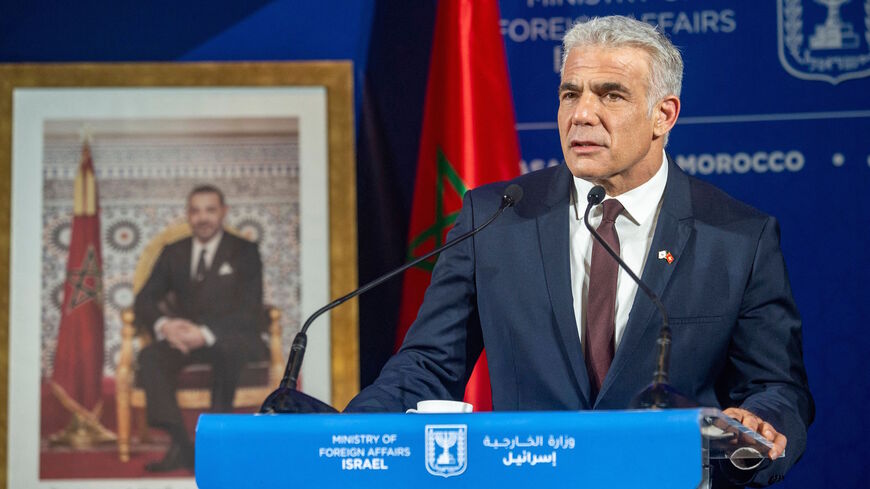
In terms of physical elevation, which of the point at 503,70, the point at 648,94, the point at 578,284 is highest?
the point at 503,70

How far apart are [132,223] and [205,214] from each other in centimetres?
24

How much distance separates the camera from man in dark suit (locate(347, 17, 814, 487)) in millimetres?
2230

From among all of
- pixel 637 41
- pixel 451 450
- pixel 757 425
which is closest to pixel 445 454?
pixel 451 450

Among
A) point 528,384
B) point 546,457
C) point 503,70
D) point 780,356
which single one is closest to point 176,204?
point 503,70

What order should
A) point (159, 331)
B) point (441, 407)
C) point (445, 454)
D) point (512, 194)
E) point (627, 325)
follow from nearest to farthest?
point (445, 454) → point (441, 407) → point (512, 194) → point (627, 325) → point (159, 331)

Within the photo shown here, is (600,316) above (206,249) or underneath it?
underneath

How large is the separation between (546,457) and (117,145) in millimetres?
2621

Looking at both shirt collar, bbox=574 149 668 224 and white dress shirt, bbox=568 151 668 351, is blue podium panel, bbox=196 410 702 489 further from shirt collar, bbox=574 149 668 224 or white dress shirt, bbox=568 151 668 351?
shirt collar, bbox=574 149 668 224

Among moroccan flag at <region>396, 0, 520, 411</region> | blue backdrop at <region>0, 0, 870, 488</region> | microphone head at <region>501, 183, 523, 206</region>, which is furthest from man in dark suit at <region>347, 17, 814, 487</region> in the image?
blue backdrop at <region>0, 0, 870, 488</region>

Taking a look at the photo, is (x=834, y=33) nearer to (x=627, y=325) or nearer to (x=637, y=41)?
(x=637, y=41)

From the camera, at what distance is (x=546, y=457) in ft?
4.80

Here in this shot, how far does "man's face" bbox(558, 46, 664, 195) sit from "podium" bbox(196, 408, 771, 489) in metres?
0.91

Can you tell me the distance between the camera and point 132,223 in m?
3.71

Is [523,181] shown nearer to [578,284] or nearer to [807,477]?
[578,284]
